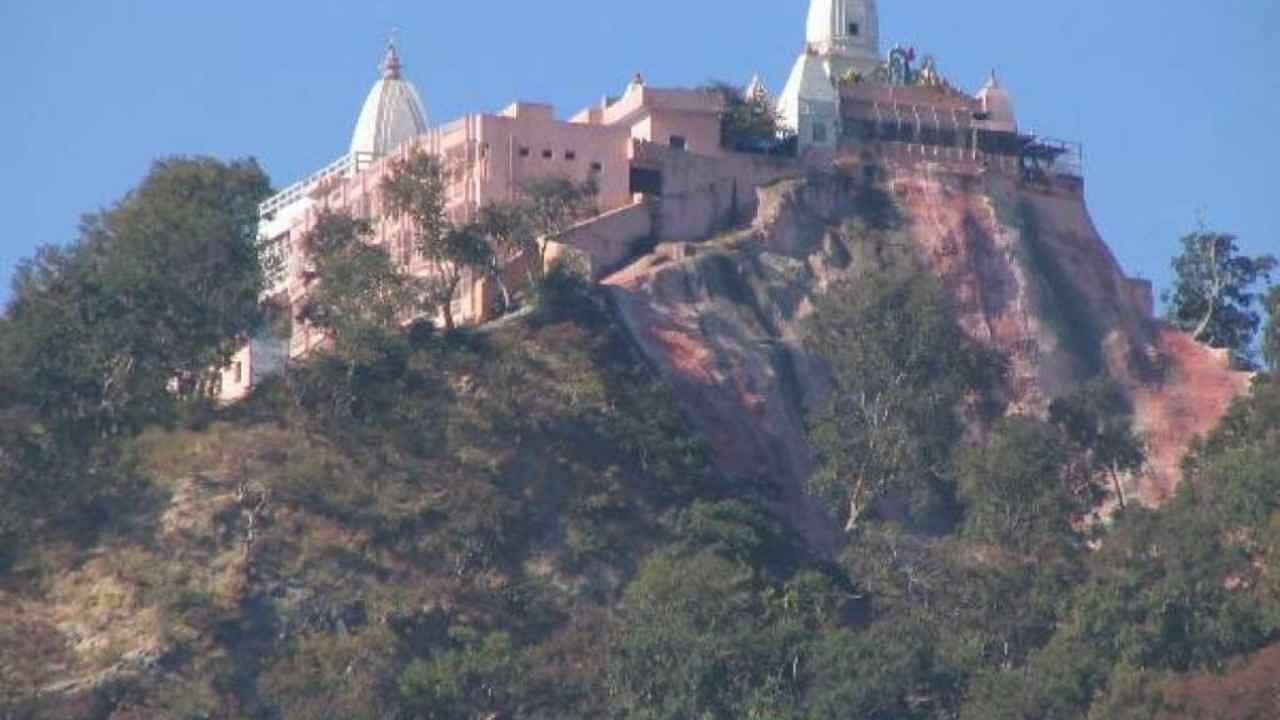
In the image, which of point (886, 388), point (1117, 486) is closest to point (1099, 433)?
point (1117, 486)

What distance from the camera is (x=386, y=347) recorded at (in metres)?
85.7

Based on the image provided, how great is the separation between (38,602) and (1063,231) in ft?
87.2

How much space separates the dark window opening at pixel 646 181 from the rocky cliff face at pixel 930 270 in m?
1.58

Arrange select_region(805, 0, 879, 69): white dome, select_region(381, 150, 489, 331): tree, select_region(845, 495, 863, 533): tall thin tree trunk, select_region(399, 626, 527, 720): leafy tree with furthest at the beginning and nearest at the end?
select_region(805, 0, 879, 69): white dome → select_region(381, 150, 489, 331): tree → select_region(845, 495, 863, 533): tall thin tree trunk → select_region(399, 626, 527, 720): leafy tree

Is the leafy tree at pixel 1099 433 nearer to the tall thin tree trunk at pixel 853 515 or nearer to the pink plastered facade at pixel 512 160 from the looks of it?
the tall thin tree trunk at pixel 853 515

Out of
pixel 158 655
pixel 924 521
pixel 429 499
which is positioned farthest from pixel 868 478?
pixel 158 655

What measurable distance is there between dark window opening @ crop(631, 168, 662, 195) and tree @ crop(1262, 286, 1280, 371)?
1258cm

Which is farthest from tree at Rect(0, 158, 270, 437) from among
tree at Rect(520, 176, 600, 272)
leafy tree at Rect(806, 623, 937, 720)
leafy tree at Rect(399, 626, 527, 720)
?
leafy tree at Rect(806, 623, 937, 720)

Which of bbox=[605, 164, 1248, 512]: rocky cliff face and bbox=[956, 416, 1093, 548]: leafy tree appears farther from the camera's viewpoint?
bbox=[605, 164, 1248, 512]: rocky cliff face

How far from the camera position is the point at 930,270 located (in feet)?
309

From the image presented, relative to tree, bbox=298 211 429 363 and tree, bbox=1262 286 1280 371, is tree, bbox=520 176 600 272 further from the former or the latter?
tree, bbox=1262 286 1280 371

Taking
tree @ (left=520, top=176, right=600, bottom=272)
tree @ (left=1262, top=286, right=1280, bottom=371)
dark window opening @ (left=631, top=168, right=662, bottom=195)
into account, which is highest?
dark window opening @ (left=631, top=168, right=662, bottom=195)

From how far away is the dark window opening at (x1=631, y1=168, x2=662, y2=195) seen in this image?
93188mm

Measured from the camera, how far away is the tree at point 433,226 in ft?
287
